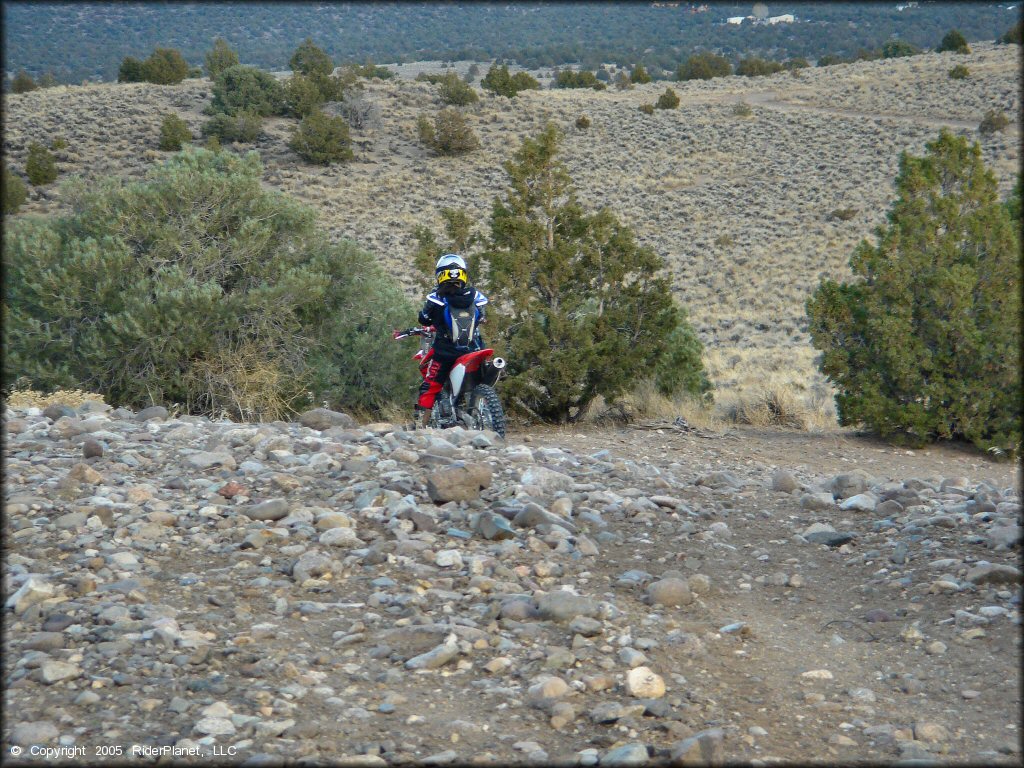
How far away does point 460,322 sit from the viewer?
8.66 m

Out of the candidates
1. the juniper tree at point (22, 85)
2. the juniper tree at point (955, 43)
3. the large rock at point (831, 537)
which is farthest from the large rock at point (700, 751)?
the juniper tree at point (955, 43)

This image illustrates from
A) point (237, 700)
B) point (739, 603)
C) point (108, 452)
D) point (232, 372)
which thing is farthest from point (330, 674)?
point (232, 372)

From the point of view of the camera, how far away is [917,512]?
19.7ft

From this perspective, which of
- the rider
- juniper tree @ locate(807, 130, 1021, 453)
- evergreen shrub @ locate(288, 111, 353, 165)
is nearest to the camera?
the rider

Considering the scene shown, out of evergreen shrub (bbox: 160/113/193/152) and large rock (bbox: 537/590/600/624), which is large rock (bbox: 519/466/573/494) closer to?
large rock (bbox: 537/590/600/624)

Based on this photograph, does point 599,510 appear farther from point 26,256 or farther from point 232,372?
point 26,256

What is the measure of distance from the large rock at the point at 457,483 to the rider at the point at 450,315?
2846 mm

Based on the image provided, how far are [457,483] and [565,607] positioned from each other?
1675mm

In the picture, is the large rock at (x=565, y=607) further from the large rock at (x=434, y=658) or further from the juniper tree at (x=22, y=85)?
the juniper tree at (x=22, y=85)

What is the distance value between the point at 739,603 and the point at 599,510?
1373 mm

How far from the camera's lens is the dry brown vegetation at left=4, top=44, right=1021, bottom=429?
3231 cm

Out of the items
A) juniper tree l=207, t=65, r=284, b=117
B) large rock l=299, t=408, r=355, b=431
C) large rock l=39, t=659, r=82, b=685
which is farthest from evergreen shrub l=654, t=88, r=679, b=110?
large rock l=39, t=659, r=82, b=685

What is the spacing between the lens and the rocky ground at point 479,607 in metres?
3.47

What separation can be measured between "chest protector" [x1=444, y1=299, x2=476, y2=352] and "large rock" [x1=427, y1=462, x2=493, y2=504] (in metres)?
2.82
